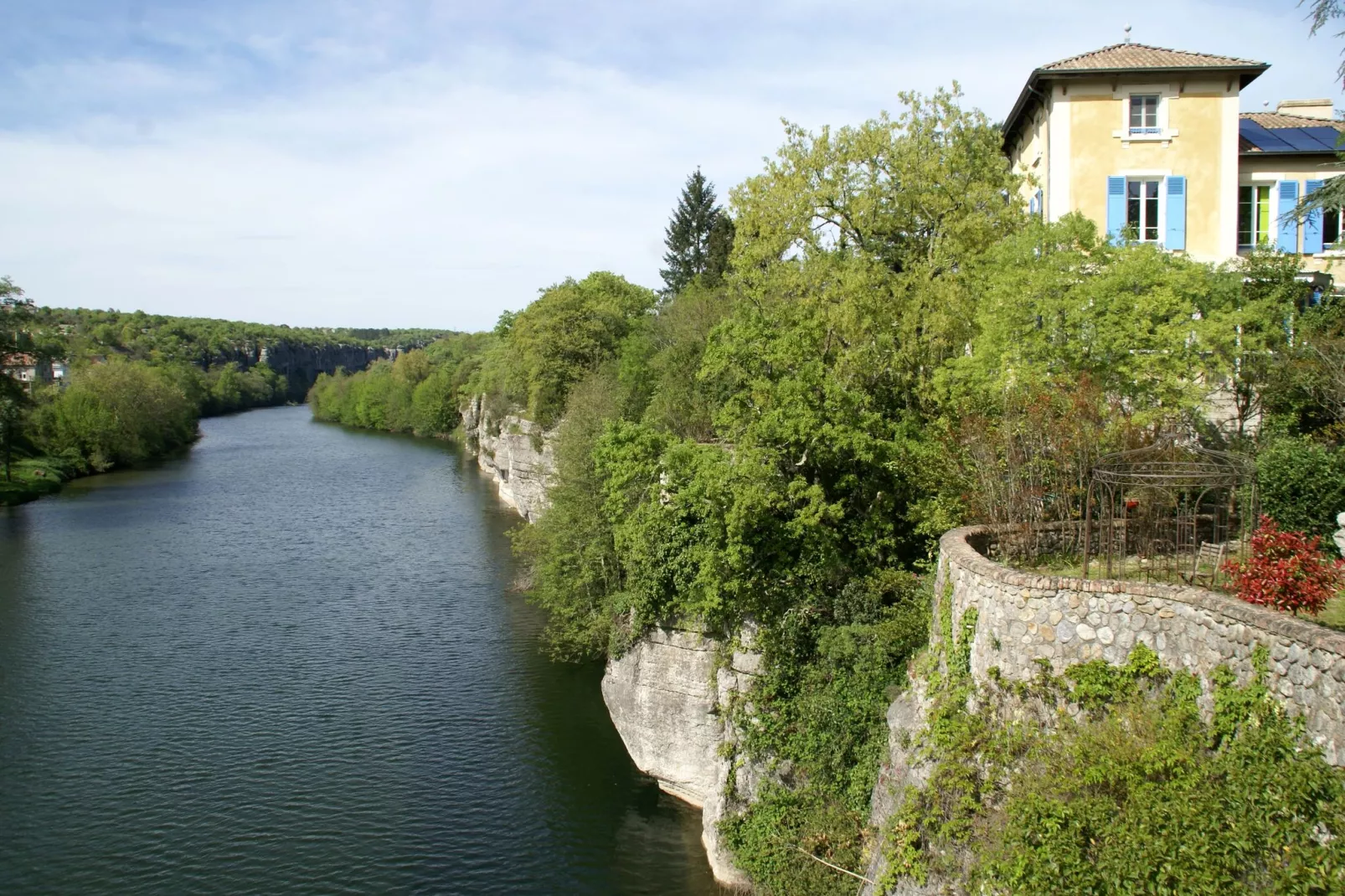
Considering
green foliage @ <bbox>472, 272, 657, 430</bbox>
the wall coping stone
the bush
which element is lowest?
the wall coping stone

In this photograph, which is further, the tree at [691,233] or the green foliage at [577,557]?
the tree at [691,233]

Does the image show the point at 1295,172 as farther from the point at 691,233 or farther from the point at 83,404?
the point at 83,404

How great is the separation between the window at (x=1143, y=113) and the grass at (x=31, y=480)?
179ft

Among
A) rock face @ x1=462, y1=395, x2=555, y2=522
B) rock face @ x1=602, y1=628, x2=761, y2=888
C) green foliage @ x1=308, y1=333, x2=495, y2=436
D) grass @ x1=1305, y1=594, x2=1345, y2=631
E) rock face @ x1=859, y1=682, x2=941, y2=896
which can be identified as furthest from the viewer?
green foliage @ x1=308, y1=333, x2=495, y2=436

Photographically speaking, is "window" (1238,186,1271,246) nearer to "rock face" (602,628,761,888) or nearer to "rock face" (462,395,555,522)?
"rock face" (602,628,761,888)

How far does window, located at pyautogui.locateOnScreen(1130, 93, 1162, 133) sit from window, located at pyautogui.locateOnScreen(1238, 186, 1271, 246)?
2.65 meters

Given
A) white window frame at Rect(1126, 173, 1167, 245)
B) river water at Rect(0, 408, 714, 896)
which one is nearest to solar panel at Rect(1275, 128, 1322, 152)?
white window frame at Rect(1126, 173, 1167, 245)

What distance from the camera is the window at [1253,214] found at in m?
23.0

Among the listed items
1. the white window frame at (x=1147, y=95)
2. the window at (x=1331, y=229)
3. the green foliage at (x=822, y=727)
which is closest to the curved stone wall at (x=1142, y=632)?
the green foliage at (x=822, y=727)

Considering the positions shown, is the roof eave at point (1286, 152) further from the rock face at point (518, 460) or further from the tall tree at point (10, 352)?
the tall tree at point (10, 352)

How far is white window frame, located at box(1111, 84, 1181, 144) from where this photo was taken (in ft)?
73.6

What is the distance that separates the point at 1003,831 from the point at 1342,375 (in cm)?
1127

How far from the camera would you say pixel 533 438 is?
44.9 metres

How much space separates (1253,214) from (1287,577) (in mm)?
16086
